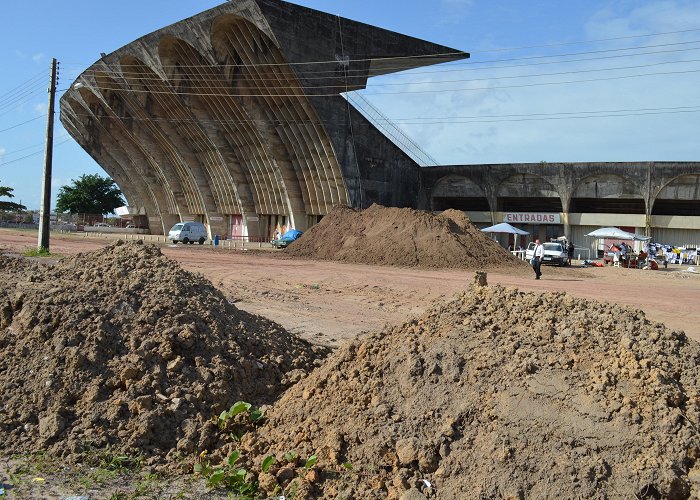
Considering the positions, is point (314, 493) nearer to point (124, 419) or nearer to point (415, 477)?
point (415, 477)

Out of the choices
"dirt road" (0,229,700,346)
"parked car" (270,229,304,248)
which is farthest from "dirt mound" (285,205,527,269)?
"parked car" (270,229,304,248)

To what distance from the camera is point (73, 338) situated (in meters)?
6.68

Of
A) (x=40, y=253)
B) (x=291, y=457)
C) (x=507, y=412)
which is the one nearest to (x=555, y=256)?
(x=40, y=253)

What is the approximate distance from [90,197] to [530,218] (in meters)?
69.6

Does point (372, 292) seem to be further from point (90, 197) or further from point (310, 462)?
point (90, 197)

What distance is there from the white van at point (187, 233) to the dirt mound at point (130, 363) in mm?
42474

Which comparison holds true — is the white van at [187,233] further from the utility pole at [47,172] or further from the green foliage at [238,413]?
the green foliage at [238,413]

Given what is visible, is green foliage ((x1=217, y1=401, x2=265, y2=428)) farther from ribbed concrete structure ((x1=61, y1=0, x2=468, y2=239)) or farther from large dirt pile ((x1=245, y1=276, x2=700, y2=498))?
ribbed concrete structure ((x1=61, y1=0, x2=468, y2=239))

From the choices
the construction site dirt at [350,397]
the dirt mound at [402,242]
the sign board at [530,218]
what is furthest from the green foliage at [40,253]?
the sign board at [530,218]

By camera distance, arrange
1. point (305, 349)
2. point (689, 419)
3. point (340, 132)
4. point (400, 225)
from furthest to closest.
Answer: point (340, 132) → point (400, 225) → point (305, 349) → point (689, 419)

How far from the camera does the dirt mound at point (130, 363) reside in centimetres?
582

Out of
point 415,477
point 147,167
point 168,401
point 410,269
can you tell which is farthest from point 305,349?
point 147,167

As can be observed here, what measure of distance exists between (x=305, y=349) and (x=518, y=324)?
335 centimetres

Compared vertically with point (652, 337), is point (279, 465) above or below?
below
